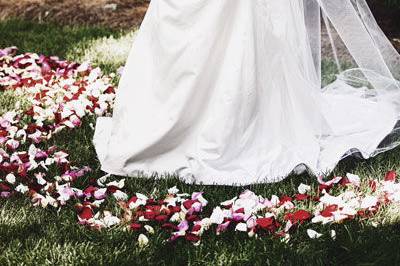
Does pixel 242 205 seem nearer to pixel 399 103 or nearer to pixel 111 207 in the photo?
pixel 111 207

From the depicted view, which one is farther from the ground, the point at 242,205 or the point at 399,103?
the point at 399,103

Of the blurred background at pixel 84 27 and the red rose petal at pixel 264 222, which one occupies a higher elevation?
the red rose petal at pixel 264 222

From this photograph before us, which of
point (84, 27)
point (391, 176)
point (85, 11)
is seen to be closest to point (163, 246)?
point (391, 176)

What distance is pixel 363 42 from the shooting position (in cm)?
315

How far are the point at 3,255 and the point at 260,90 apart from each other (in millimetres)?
1459

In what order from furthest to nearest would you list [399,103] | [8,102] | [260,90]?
[8,102] → [399,103] → [260,90]

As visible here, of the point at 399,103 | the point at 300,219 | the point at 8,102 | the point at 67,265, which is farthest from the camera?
the point at 8,102

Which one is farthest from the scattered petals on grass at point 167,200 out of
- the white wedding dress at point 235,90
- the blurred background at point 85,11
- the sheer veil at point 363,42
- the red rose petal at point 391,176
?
the blurred background at point 85,11

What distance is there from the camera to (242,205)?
8.89ft

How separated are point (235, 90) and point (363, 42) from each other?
0.72 m

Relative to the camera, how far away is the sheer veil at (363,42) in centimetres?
308

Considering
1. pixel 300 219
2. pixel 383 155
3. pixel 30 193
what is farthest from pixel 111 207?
pixel 383 155

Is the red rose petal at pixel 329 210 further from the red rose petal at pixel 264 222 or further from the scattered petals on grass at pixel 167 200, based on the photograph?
the red rose petal at pixel 264 222

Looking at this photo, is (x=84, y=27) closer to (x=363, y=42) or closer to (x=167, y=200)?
(x=363, y=42)
